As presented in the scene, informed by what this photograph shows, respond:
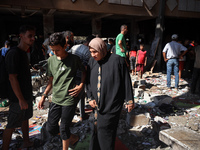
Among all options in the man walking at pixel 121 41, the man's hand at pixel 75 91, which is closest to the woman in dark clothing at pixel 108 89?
the man's hand at pixel 75 91

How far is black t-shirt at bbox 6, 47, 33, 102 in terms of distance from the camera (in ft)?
7.28

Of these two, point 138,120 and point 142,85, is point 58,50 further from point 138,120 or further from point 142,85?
point 142,85

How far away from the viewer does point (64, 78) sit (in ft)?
7.88

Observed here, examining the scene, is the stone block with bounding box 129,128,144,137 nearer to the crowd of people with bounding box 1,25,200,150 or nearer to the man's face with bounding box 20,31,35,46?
the crowd of people with bounding box 1,25,200,150

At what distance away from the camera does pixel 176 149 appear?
2436 millimetres

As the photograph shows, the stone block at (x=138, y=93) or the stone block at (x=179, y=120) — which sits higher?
the stone block at (x=138, y=93)

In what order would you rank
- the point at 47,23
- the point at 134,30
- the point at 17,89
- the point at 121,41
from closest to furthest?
1. the point at 17,89
2. the point at 121,41
3. the point at 47,23
4. the point at 134,30

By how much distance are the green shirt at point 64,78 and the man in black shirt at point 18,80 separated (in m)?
0.42

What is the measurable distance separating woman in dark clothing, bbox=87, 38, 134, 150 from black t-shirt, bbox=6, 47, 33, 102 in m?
1.03

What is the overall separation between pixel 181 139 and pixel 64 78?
193 centimetres

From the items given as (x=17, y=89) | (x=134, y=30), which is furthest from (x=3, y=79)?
(x=134, y=30)

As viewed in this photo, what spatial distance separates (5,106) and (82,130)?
2.93 meters

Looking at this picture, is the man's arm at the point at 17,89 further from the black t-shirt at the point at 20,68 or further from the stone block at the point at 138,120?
the stone block at the point at 138,120

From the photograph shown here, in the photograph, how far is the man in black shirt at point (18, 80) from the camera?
2234mm
